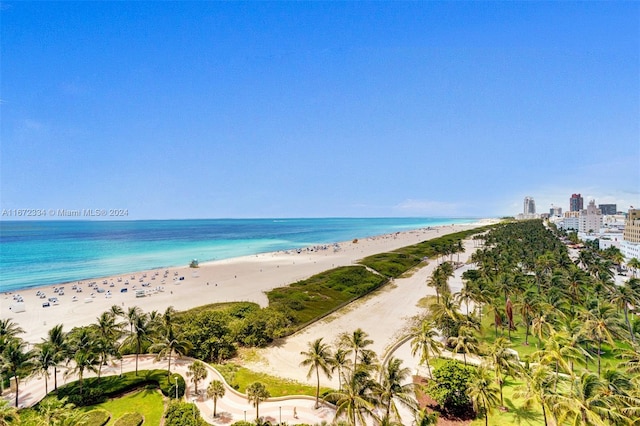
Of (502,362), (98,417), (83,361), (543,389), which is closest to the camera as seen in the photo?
(543,389)

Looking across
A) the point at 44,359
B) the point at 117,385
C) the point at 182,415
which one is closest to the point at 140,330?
the point at 117,385

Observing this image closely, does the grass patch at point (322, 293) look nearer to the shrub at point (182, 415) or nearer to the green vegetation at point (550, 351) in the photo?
the green vegetation at point (550, 351)

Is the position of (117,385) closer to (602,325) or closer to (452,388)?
(452,388)

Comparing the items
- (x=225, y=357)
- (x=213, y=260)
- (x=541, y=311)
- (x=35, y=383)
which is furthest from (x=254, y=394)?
(x=213, y=260)

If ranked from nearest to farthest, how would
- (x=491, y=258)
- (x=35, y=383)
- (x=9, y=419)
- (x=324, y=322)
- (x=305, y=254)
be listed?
(x=9, y=419) → (x=35, y=383) → (x=324, y=322) → (x=491, y=258) → (x=305, y=254)

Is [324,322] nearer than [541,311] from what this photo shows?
No

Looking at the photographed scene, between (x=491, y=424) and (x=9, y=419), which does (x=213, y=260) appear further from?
(x=491, y=424)

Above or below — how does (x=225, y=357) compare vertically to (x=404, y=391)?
below
